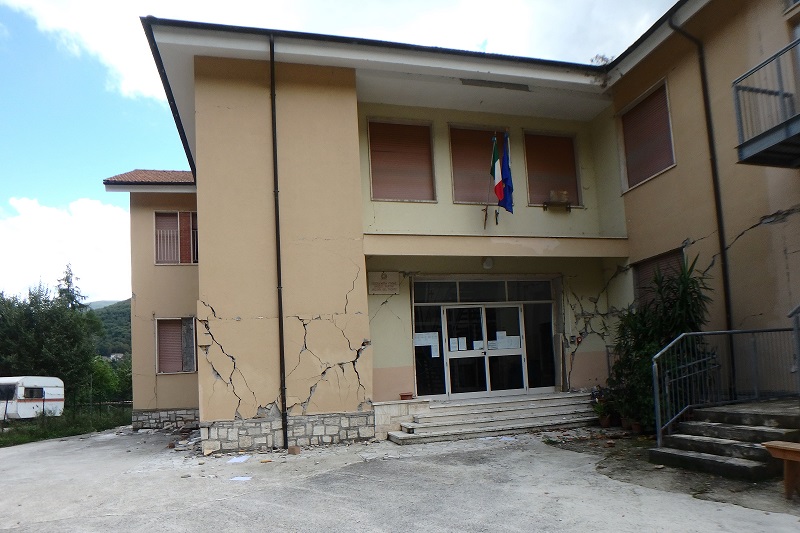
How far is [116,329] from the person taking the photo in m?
47.8

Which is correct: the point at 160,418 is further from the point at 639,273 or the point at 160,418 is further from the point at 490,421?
the point at 639,273

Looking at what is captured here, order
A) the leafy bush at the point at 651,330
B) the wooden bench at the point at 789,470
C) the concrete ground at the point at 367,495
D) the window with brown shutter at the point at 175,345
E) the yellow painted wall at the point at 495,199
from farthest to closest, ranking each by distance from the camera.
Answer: the window with brown shutter at the point at 175,345
the yellow painted wall at the point at 495,199
the leafy bush at the point at 651,330
the wooden bench at the point at 789,470
the concrete ground at the point at 367,495

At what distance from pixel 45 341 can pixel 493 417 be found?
72.6 ft

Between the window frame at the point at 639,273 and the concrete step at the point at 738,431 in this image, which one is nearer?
the concrete step at the point at 738,431

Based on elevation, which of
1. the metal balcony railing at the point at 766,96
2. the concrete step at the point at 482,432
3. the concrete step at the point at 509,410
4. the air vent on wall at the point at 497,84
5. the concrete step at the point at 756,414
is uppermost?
the air vent on wall at the point at 497,84

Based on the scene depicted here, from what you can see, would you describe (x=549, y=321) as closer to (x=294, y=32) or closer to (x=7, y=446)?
(x=294, y=32)

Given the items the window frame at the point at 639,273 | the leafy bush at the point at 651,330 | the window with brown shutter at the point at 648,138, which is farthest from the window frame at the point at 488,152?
the leafy bush at the point at 651,330

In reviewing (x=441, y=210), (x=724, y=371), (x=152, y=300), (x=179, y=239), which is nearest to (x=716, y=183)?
(x=724, y=371)

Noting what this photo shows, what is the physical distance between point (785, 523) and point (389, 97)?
9424 millimetres

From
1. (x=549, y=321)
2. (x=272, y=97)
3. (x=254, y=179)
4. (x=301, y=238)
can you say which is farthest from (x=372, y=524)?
(x=549, y=321)

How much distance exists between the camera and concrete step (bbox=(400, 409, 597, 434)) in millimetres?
10094

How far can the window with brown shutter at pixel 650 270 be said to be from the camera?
35.7 feet

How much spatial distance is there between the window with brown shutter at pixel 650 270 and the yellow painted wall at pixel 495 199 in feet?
2.80

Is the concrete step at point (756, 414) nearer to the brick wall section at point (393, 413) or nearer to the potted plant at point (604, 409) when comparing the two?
the potted plant at point (604, 409)
